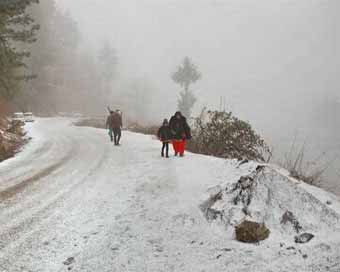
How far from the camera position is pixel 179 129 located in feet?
43.4

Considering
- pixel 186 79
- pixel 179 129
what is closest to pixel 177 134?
pixel 179 129

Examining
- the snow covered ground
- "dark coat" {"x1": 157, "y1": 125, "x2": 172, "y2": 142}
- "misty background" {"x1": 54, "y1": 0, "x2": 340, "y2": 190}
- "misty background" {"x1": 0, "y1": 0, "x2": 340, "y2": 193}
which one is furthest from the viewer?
"misty background" {"x1": 54, "y1": 0, "x2": 340, "y2": 190}

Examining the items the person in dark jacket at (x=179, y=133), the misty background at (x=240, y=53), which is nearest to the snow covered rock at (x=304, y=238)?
the person in dark jacket at (x=179, y=133)

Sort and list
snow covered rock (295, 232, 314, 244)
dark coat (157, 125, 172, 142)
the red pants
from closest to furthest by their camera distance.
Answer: snow covered rock (295, 232, 314, 244) < the red pants < dark coat (157, 125, 172, 142)

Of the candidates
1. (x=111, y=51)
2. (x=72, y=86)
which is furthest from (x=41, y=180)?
(x=111, y=51)

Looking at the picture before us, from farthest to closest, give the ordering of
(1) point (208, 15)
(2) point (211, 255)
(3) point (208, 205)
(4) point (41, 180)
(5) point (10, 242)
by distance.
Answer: (1) point (208, 15) → (4) point (41, 180) → (3) point (208, 205) → (5) point (10, 242) → (2) point (211, 255)

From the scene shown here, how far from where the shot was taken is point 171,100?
97.9m

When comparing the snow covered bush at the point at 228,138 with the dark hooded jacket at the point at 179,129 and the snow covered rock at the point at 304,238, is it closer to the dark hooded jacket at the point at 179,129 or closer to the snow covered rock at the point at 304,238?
the dark hooded jacket at the point at 179,129

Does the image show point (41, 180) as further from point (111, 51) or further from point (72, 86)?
point (111, 51)

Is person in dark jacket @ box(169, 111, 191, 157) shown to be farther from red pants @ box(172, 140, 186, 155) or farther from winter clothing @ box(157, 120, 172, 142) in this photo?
winter clothing @ box(157, 120, 172, 142)

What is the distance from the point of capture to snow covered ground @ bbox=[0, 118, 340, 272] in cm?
425

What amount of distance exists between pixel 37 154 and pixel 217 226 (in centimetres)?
1100

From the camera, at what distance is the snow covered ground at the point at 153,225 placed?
4.25 meters

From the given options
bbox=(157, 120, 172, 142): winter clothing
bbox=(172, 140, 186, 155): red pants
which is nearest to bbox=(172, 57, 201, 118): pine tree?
bbox=(157, 120, 172, 142): winter clothing
